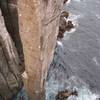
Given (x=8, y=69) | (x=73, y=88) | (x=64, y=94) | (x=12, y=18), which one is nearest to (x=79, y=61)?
(x=73, y=88)

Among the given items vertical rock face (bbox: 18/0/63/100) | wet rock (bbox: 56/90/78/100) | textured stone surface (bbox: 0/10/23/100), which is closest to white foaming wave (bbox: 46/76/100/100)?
wet rock (bbox: 56/90/78/100)

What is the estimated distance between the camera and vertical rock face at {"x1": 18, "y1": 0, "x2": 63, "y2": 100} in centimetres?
963

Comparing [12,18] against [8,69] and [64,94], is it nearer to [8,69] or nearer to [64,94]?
[8,69]

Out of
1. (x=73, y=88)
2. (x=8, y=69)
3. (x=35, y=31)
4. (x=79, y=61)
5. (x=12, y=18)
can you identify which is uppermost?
(x=35, y=31)

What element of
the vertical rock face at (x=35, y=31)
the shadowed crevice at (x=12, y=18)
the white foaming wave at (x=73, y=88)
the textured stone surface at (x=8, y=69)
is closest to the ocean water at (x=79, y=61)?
the white foaming wave at (x=73, y=88)

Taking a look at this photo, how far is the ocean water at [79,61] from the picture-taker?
52.7 feet

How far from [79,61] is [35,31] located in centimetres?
861

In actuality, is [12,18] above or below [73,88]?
above

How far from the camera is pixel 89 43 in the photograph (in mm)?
19797

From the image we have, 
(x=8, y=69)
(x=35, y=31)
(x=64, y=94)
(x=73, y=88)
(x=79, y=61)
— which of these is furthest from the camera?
(x=79, y=61)

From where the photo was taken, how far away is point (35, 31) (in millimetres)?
10234

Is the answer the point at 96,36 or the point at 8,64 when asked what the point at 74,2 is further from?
the point at 8,64

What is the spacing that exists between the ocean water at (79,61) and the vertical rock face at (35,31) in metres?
3.43

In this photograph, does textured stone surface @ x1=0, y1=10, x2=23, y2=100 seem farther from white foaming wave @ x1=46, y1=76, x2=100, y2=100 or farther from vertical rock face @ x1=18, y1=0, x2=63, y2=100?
white foaming wave @ x1=46, y1=76, x2=100, y2=100
